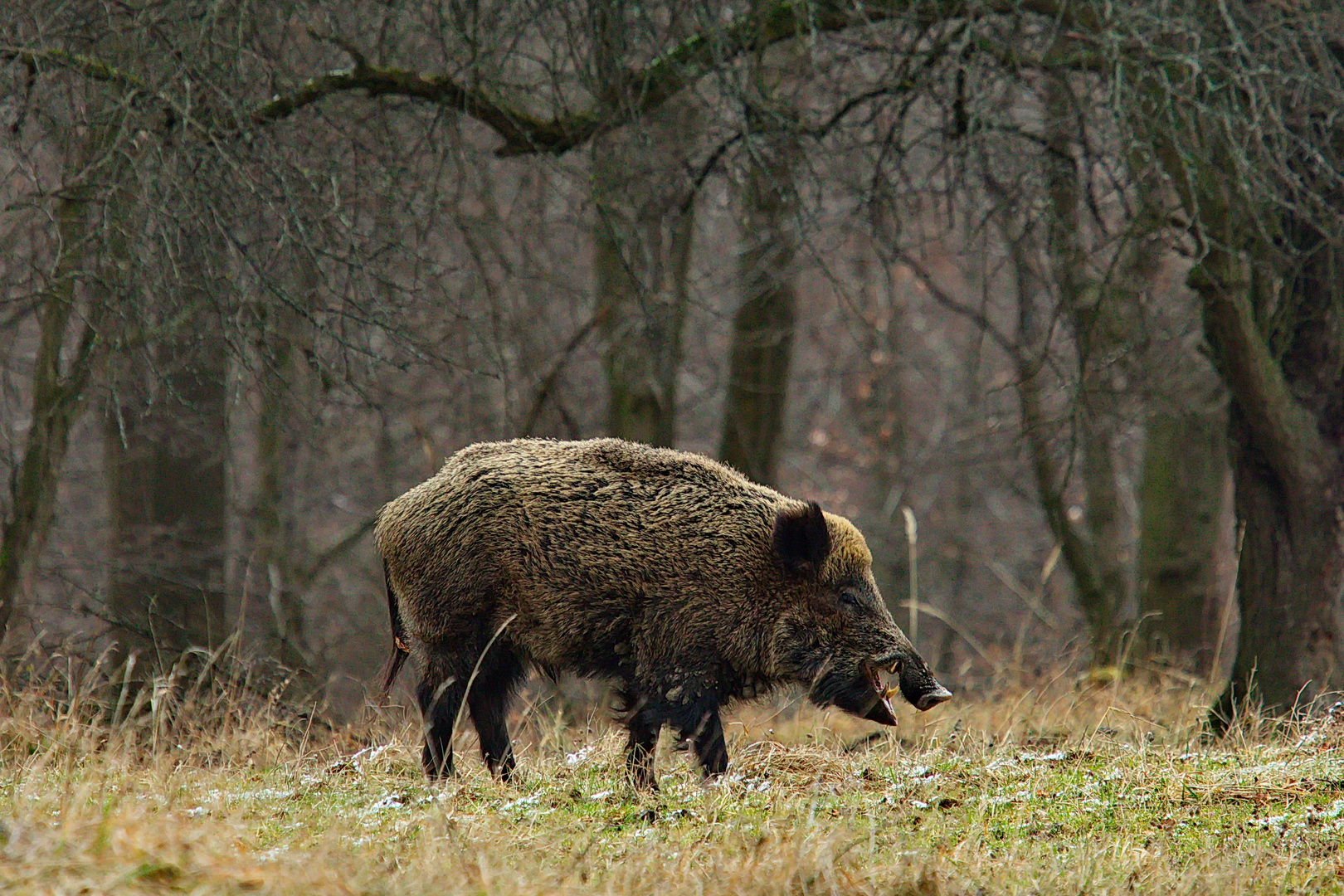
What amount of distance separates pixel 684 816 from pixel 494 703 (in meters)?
1.44

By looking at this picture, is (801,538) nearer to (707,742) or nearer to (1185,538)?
(707,742)

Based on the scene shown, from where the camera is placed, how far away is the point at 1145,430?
13148 mm

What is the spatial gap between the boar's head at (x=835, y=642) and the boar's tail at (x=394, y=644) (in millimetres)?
1696

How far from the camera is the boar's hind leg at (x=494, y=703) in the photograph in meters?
6.05

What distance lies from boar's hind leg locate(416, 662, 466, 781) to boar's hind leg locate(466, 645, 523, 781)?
Result: 0.25ft

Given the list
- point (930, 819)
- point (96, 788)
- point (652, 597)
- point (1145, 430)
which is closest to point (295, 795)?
point (96, 788)

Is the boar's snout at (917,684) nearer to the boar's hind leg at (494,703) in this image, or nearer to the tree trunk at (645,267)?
the boar's hind leg at (494,703)

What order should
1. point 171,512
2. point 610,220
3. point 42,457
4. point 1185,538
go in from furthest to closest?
point 1185,538, point 171,512, point 42,457, point 610,220

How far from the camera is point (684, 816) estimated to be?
4984mm

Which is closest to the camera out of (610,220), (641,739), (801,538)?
(641,739)

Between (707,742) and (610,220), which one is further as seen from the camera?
(610,220)

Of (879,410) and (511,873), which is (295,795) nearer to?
(511,873)

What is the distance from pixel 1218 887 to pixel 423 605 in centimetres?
332

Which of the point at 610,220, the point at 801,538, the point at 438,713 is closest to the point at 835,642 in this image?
the point at 801,538
